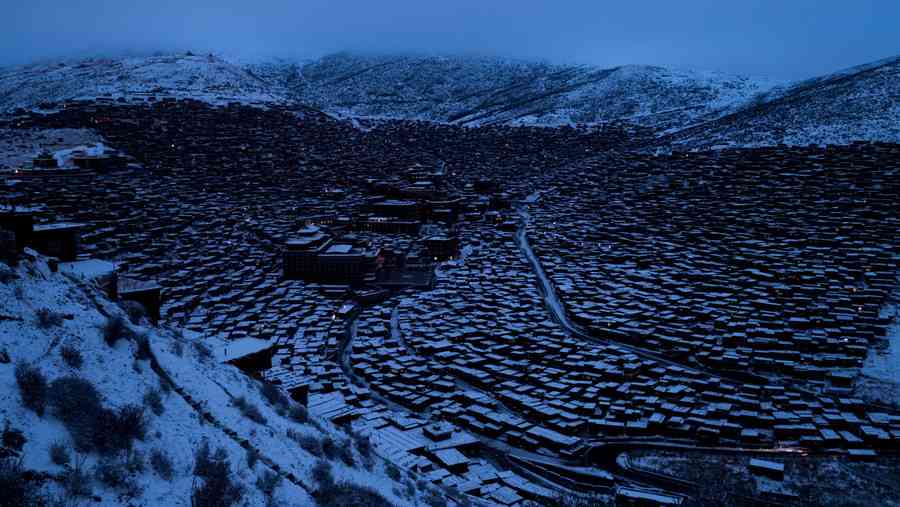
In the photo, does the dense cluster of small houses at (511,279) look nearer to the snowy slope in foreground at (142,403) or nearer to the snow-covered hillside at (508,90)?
the snowy slope in foreground at (142,403)

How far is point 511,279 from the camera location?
39.8m

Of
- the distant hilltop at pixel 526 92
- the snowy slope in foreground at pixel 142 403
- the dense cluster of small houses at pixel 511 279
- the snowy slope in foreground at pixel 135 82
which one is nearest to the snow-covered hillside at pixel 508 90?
the distant hilltop at pixel 526 92

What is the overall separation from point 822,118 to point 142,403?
304ft

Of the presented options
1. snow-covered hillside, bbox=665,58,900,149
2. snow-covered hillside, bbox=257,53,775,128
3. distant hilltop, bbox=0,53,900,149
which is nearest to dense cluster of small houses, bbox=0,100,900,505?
snow-covered hillside, bbox=665,58,900,149

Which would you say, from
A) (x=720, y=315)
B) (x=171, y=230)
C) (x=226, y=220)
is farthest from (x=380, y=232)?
(x=720, y=315)

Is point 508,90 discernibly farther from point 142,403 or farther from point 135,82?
point 142,403

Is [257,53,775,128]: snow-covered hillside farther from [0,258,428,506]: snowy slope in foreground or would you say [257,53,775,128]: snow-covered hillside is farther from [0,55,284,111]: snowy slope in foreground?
[0,258,428,506]: snowy slope in foreground

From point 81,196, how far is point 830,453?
51.5 m

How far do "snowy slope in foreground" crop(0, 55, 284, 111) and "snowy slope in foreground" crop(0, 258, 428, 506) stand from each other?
9905cm

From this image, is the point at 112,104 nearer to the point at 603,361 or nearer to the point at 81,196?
the point at 81,196

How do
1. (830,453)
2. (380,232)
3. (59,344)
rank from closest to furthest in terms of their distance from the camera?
1. (59,344)
2. (830,453)
3. (380,232)

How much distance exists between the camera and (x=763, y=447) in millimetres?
20531

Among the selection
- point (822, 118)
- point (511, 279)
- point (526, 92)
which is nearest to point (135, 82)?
point (526, 92)

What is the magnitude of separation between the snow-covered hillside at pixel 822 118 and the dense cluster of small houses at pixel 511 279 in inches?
287
